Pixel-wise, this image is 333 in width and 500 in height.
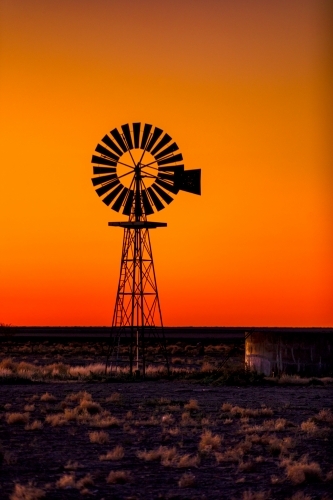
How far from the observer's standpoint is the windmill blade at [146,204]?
35250mm

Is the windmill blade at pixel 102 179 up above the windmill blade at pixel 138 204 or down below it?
above

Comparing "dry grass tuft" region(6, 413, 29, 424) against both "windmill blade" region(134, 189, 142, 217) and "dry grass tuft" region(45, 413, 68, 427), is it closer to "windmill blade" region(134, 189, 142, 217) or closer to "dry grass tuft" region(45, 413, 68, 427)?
"dry grass tuft" region(45, 413, 68, 427)

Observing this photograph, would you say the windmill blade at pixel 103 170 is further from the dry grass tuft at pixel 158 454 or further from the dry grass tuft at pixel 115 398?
the dry grass tuft at pixel 158 454

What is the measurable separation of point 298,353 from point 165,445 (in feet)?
52.8

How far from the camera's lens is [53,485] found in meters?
14.4

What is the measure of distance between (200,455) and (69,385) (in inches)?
631

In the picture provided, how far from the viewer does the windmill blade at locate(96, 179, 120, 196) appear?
117 feet

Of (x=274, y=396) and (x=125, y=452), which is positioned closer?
(x=125, y=452)

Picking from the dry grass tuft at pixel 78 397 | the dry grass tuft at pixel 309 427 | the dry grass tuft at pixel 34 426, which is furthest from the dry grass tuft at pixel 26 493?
the dry grass tuft at pixel 78 397

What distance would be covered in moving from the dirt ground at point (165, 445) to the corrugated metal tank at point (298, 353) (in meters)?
4.40

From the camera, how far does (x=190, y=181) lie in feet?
114

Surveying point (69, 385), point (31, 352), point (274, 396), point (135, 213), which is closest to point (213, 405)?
point (274, 396)

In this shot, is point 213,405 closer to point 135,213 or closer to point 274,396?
point 274,396

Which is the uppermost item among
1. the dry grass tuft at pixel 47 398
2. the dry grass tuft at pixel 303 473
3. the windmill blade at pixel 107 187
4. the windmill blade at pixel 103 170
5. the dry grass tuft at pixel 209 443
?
the windmill blade at pixel 103 170
